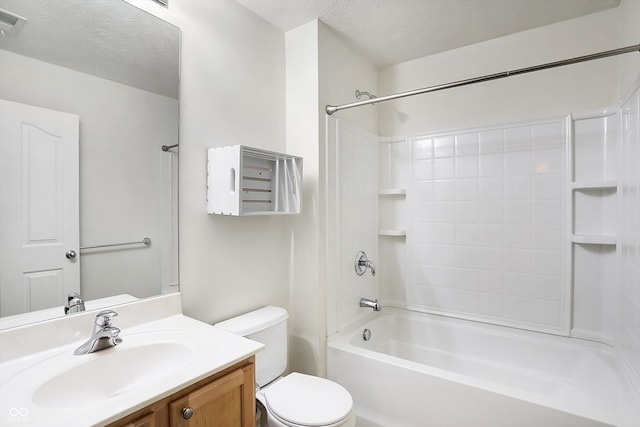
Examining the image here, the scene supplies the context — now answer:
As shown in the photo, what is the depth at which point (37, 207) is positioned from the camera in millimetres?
1169

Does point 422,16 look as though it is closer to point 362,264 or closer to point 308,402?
point 362,264

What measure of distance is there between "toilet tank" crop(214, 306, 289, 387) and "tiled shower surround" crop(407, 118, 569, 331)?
47.7 inches

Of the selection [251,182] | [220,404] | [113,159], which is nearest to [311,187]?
[251,182]

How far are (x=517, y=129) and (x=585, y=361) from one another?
1.46 meters

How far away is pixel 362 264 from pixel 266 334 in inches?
37.6

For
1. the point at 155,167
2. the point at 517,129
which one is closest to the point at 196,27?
the point at 155,167

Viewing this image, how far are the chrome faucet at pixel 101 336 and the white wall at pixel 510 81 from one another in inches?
89.7

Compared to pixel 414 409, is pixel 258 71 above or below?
above

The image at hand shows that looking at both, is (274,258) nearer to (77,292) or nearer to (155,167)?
(155,167)

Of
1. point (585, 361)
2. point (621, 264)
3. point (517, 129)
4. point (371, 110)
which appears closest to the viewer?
point (621, 264)

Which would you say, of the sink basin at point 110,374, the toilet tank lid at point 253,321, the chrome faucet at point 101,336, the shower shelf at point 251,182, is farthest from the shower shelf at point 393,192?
the chrome faucet at point 101,336

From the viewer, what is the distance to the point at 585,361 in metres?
1.91

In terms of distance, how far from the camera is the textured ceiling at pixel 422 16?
1.89m

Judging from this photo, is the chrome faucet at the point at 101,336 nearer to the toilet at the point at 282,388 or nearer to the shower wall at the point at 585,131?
the toilet at the point at 282,388
